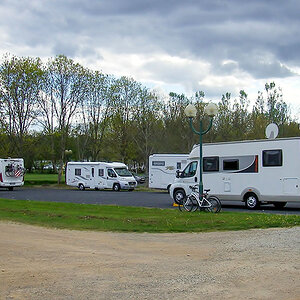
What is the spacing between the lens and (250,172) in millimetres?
20188

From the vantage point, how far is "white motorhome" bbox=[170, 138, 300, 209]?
19094 millimetres

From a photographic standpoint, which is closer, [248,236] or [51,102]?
[248,236]

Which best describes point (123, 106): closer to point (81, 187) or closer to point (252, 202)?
point (81, 187)

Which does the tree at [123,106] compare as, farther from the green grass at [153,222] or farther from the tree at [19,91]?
the green grass at [153,222]

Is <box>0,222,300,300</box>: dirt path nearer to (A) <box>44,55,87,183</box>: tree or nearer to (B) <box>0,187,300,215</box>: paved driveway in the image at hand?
(B) <box>0,187,300,215</box>: paved driveway

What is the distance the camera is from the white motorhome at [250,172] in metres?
19.1

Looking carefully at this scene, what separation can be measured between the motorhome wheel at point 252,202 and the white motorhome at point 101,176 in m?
20.3

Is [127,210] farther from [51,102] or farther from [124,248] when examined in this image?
[51,102]

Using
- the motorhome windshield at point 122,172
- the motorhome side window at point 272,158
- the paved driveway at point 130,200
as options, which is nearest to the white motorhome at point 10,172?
the paved driveway at point 130,200

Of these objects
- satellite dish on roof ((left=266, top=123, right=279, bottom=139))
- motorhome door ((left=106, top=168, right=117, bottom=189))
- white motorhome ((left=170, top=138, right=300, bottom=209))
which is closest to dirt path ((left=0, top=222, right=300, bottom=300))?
white motorhome ((left=170, top=138, right=300, bottom=209))

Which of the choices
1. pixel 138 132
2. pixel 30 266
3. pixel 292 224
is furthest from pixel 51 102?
pixel 30 266

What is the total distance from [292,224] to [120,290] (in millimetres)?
8245

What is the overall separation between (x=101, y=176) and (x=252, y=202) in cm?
2217

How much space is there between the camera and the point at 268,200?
774 inches
